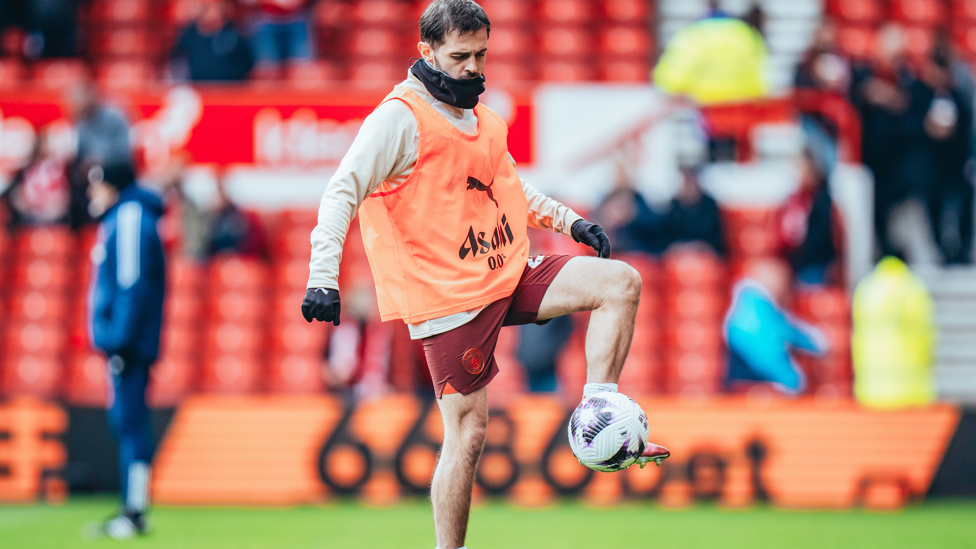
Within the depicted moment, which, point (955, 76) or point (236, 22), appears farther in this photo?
point (236, 22)

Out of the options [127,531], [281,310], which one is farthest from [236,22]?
[127,531]

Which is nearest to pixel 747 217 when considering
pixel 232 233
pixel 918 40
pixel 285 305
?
pixel 918 40

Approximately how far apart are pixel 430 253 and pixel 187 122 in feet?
24.7

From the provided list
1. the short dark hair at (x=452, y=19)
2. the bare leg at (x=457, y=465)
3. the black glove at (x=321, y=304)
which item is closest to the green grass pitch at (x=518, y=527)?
the bare leg at (x=457, y=465)

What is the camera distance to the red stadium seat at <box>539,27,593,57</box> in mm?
12773

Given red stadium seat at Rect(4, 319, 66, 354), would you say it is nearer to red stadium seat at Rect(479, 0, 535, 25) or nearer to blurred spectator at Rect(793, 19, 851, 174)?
red stadium seat at Rect(479, 0, 535, 25)

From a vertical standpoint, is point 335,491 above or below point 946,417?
below

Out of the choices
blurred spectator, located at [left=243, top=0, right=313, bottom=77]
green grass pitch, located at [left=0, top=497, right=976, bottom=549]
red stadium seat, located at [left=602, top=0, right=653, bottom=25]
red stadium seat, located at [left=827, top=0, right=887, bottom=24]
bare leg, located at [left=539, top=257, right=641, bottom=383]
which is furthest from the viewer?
red stadium seat, located at [left=602, top=0, right=653, bottom=25]

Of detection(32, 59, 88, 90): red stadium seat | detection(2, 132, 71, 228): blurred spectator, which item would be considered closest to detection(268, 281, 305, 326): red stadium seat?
detection(2, 132, 71, 228): blurred spectator

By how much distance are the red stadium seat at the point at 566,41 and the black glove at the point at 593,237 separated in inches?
348

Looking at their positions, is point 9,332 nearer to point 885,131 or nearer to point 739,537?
point 739,537

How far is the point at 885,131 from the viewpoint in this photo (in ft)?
35.6

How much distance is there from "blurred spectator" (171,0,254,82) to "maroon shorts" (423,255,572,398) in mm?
8330

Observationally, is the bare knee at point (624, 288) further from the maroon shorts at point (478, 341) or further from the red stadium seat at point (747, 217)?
the red stadium seat at point (747, 217)
